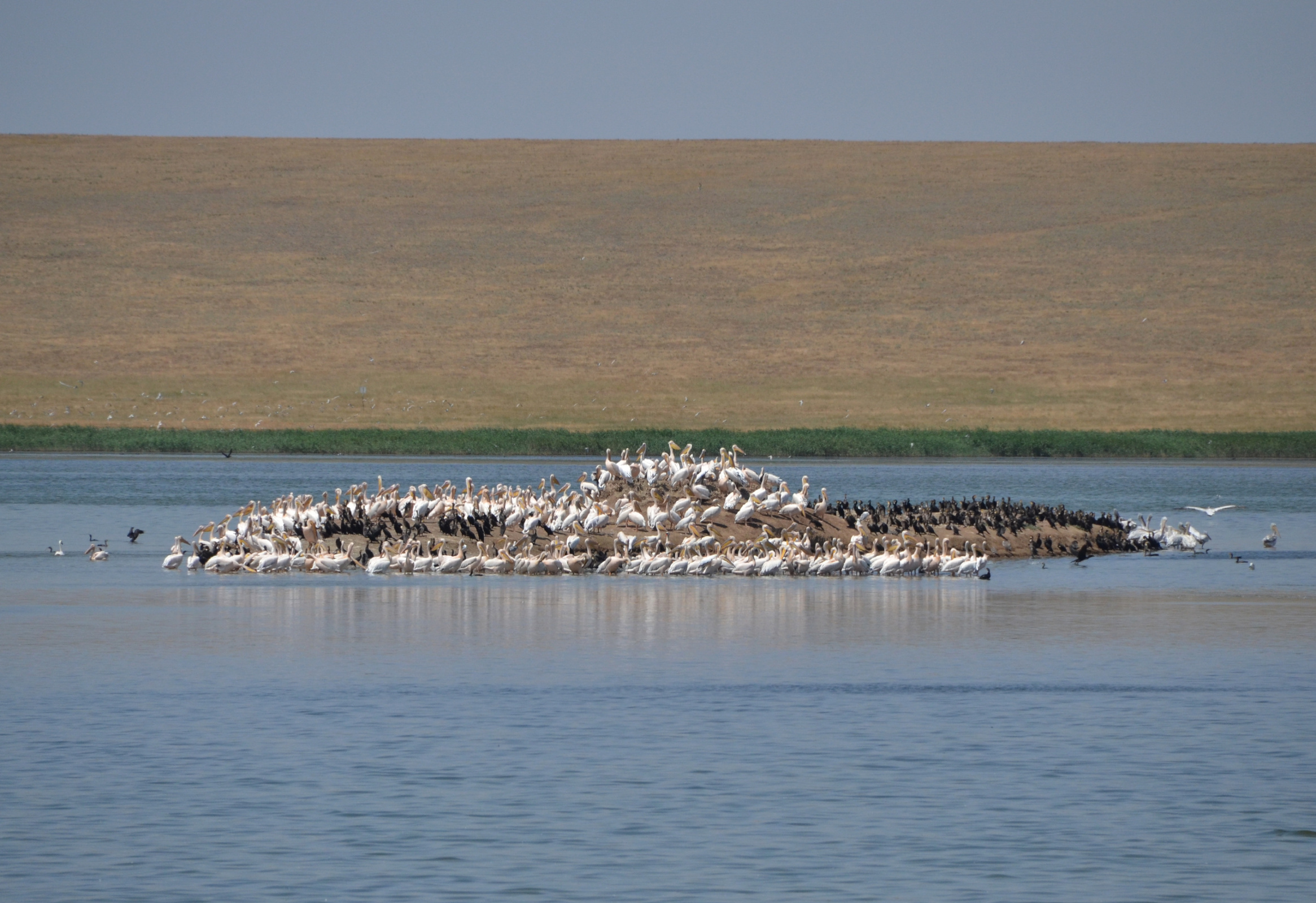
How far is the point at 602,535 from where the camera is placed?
29.2 m

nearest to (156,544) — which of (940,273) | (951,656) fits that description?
(951,656)

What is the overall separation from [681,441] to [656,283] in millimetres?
27243

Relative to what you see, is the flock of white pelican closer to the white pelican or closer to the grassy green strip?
the white pelican

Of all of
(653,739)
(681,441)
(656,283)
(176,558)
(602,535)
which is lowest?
(653,739)

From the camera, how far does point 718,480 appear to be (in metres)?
30.5

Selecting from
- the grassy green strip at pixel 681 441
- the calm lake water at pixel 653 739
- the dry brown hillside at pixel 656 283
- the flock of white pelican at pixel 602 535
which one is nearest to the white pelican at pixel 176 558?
the flock of white pelican at pixel 602 535

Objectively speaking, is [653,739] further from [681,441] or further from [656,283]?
[656,283]

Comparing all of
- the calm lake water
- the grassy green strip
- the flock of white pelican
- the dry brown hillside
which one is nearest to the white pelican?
the flock of white pelican

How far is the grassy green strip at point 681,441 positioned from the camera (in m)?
66.2

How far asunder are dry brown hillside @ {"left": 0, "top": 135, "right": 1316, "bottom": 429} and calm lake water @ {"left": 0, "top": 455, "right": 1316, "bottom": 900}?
51967 mm

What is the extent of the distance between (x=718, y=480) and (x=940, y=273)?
64372 mm

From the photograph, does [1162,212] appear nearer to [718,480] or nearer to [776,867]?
[718,480]

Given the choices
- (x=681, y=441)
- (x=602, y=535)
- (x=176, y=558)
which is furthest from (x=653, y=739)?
(x=681, y=441)

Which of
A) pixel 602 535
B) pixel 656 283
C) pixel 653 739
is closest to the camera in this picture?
pixel 653 739
